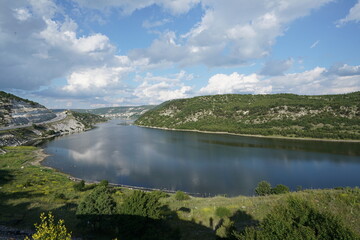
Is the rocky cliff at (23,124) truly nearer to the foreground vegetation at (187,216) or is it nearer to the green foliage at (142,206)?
the foreground vegetation at (187,216)

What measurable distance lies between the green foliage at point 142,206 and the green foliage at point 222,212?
6672 mm

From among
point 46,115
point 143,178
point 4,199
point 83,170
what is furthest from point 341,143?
point 46,115

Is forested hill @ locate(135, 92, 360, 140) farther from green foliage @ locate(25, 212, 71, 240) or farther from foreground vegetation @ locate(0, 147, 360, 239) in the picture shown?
green foliage @ locate(25, 212, 71, 240)

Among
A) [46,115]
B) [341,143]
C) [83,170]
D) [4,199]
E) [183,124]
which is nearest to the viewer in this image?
[4,199]

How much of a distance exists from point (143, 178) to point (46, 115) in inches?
5597

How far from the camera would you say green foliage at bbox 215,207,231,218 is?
798 inches

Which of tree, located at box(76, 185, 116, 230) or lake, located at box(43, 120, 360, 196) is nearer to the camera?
tree, located at box(76, 185, 116, 230)

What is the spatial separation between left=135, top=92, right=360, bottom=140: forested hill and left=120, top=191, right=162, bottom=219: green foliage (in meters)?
113

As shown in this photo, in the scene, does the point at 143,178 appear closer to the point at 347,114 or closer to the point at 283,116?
the point at 283,116

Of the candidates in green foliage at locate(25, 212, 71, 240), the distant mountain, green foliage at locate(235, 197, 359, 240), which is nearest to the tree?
green foliage at locate(25, 212, 71, 240)

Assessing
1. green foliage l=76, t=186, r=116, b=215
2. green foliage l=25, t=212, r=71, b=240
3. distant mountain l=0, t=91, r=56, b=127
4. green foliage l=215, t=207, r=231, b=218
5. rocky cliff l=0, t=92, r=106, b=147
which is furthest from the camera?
distant mountain l=0, t=91, r=56, b=127

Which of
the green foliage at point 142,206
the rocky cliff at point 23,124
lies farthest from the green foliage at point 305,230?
the rocky cliff at point 23,124

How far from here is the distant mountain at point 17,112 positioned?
111238 mm

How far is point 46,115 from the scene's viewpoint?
6048 inches
